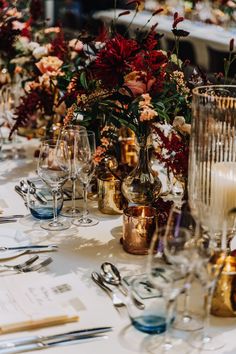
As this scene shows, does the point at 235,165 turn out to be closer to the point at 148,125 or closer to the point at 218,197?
the point at 218,197

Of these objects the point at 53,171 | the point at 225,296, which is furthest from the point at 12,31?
the point at 225,296

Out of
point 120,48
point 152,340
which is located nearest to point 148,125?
point 120,48

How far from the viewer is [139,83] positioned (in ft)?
5.41

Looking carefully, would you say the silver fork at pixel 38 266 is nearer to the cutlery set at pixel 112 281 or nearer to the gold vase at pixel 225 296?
the cutlery set at pixel 112 281

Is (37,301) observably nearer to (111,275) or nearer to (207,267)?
(111,275)

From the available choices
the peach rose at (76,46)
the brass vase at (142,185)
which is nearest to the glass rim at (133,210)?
the brass vase at (142,185)

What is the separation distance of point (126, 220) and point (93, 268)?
147 mm

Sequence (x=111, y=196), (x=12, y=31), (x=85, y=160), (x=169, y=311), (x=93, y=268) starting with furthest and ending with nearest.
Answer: (x=12, y=31) → (x=111, y=196) → (x=85, y=160) → (x=93, y=268) → (x=169, y=311)

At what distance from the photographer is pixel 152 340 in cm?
127

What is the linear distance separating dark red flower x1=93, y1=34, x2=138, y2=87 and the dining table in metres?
0.40

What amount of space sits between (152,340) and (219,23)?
623 cm

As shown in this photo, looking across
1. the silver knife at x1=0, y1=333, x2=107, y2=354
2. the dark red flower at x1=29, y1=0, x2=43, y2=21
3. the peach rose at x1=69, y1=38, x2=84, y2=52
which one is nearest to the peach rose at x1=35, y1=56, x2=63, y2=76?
the peach rose at x1=69, y1=38, x2=84, y2=52

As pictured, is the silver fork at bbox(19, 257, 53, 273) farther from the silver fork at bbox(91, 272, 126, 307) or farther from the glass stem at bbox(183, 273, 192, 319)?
the glass stem at bbox(183, 273, 192, 319)

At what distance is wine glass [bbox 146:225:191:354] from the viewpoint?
44.9 inches
